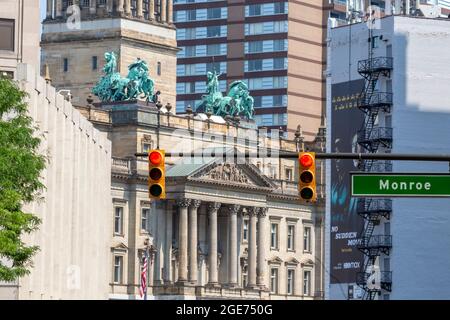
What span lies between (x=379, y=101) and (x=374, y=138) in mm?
2933

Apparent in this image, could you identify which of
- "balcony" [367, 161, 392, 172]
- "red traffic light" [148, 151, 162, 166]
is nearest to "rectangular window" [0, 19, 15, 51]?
"red traffic light" [148, 151, 162, 166]

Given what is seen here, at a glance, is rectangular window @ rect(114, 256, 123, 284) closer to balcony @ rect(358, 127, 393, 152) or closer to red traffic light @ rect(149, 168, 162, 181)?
balcony @ rect(358, 127, 393, 152)

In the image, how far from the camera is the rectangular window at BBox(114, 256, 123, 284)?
195875 mm

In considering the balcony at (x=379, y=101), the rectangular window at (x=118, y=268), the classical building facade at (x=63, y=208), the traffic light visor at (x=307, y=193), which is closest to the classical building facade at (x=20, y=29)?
the classical building facade at (x=63, y=208)

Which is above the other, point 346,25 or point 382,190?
point 346,25

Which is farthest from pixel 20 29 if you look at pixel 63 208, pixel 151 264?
pixel 151 264

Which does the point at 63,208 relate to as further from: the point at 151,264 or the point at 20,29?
the point at 151,264

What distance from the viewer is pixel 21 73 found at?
3290 inches

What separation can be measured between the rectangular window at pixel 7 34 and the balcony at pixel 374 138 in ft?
236
